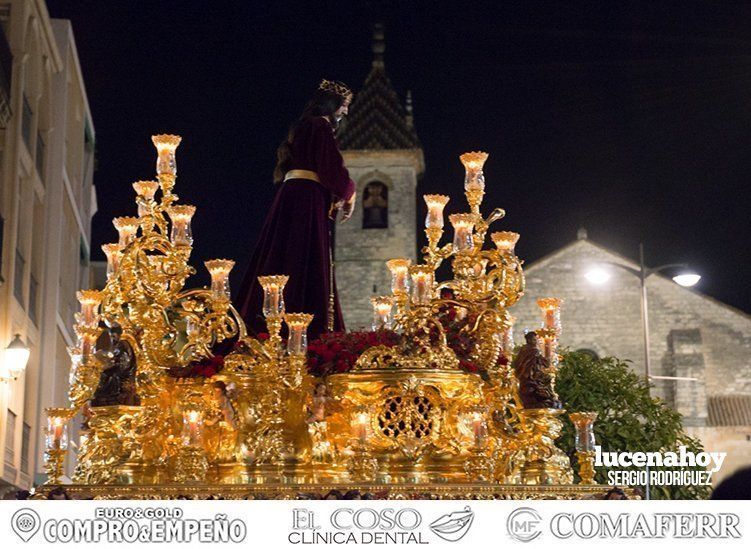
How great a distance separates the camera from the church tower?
46344mm

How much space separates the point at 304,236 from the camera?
11664 mm

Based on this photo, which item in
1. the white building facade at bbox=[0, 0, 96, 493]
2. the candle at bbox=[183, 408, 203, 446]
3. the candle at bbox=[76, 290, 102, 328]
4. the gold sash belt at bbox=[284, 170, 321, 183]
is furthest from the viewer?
the white building facade at bbox=[0, 0, 96, 493]

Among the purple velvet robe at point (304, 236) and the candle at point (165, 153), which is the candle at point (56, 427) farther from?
the candle at point (165, 153)

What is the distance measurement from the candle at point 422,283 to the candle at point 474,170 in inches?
35.7

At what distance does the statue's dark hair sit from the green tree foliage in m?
8.91

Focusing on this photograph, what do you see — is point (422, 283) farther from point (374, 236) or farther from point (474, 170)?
point (374, 236)

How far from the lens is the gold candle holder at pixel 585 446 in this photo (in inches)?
402

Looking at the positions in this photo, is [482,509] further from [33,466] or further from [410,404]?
[33,466]

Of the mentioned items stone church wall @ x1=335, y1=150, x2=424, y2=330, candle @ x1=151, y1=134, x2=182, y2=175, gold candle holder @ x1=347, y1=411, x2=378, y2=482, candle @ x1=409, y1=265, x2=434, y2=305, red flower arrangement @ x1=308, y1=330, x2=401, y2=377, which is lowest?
gold candle holder @ x1=347, y1=411, x2=378, y2=482

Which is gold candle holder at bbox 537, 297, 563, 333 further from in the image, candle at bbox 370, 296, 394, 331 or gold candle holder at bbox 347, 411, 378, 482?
gold candle holder at bbox 347, 411, 378, 482

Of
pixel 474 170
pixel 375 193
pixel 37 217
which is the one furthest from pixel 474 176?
pixel 375 193

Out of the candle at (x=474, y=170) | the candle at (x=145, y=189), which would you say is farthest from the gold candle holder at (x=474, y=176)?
the candle at (x=145, y=189)

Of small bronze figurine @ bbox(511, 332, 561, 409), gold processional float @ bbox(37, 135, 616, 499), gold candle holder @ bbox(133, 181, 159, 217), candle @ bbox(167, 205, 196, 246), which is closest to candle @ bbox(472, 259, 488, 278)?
gold processional float @ bbox(37, 135, 616, 499)

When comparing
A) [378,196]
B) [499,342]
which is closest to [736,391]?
[378,196]
